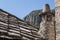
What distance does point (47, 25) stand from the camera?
951 cm

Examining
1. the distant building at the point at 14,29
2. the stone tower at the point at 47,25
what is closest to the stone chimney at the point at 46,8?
the stone tower at the point at 47,25

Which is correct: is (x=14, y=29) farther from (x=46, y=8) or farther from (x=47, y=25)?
(x=46, y=8)

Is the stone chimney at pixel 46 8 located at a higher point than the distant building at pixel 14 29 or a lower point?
higher

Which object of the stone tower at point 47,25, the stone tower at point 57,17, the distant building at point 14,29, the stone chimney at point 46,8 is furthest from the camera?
the stone chimney at point 46,8

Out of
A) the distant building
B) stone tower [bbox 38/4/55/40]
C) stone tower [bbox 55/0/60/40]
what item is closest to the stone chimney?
stone tower [bbox 38/4/55/40]

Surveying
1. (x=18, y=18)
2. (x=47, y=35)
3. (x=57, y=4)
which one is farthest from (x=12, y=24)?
(x=57, y=4)

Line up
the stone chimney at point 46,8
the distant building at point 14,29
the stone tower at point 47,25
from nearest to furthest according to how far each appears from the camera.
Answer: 1. the distant building at point 14,29
2. the stone tower at point 47,25
3. the stone chimney at point 46,8

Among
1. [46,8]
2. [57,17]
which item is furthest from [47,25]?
[57,17]

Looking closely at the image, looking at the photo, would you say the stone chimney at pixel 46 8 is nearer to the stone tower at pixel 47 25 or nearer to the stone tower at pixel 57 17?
the stone tower at pixel 47 25

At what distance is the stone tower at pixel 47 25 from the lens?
9.11 m

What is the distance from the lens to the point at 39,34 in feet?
29.3

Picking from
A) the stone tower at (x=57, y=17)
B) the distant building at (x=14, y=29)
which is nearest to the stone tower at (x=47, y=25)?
the distant building at (x=14, y=29)

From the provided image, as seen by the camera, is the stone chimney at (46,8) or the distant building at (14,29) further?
the stone chimney at (46,8)

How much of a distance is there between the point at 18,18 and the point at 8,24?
1506mm
